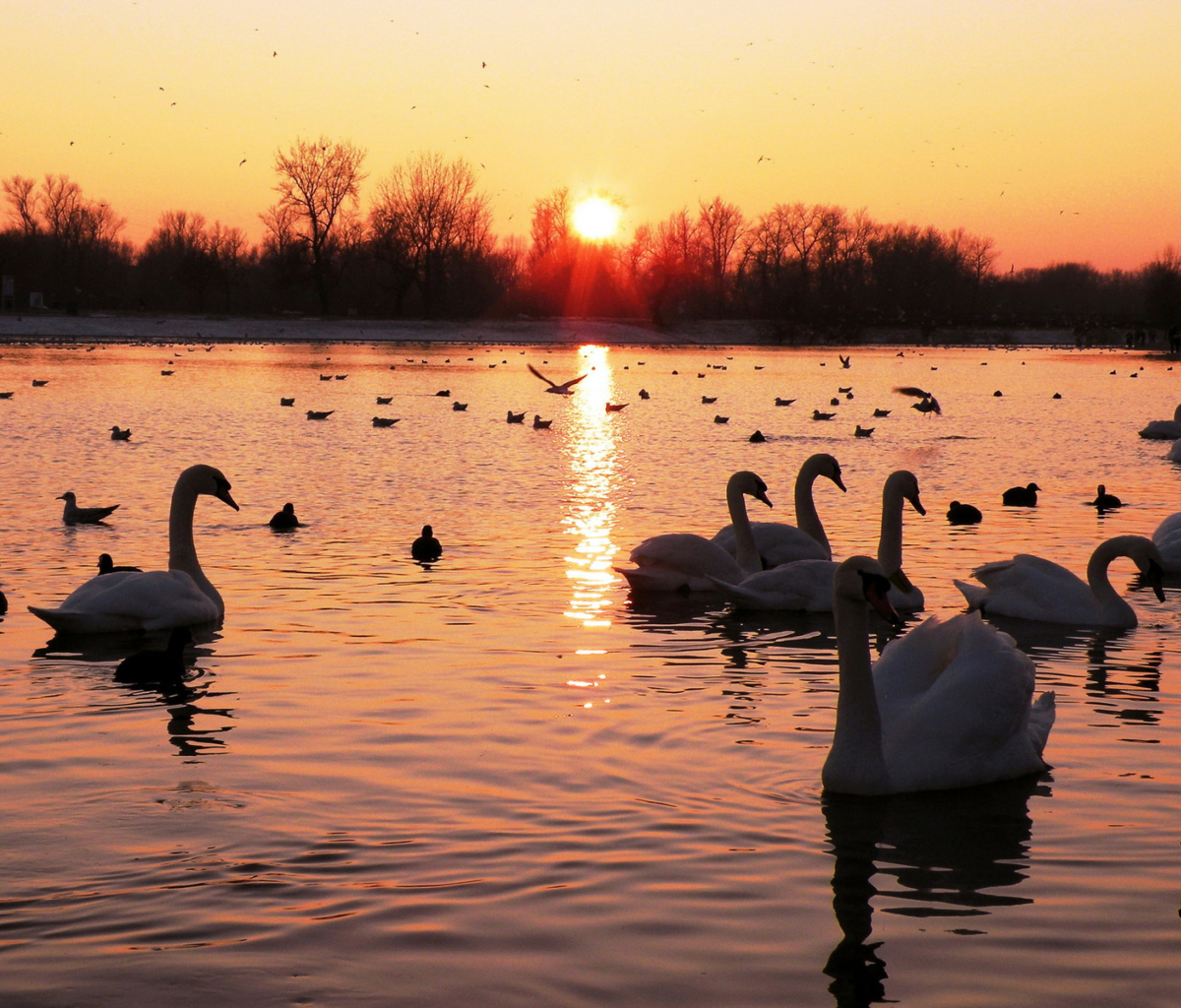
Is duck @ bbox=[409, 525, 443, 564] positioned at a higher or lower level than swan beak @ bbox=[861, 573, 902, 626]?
lower

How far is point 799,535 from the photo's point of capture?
1306cm

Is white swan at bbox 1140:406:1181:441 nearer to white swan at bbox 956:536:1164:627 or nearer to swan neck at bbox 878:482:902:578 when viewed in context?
white swan at bbox 956:536:1164:627

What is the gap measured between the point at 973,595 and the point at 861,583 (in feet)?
16.9

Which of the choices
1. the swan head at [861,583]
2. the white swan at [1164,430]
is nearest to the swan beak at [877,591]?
the swan head at [861,583]

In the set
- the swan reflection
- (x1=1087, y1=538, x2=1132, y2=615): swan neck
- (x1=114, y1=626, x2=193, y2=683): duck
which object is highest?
(x1=1087, y1=538, x2=1132, y2=615): swan neck

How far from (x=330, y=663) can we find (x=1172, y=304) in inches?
4220

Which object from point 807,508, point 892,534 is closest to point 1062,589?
point 892,534

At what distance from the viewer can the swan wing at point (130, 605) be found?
32.6 feet

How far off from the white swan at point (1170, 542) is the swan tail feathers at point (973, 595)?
2028mm

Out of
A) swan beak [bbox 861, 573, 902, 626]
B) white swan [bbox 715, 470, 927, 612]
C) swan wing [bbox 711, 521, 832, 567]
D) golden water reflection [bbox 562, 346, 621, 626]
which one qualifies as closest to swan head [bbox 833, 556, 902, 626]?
swan beak [bbox 861, 573, 902, 626]

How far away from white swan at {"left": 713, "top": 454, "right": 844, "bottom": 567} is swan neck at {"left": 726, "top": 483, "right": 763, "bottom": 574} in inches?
11.3

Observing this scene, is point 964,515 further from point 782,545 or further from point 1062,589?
point 1062,589

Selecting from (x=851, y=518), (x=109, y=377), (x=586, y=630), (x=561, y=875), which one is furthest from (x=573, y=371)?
(x=561, y=875)

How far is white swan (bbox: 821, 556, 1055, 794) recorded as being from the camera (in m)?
6.61
